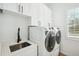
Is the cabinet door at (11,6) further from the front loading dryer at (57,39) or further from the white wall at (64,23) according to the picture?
the front loading dryer at (57,39)

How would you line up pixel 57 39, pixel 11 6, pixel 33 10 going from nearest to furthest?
pixel 11 6 < pixel 57 39 < pixel 33 10

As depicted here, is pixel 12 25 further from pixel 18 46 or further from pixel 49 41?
pixel 49 41

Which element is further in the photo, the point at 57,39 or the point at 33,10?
the point at 33,10

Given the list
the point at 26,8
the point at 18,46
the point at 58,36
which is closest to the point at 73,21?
the point at 58,36

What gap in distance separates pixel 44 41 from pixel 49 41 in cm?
8

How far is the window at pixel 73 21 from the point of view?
1248mm

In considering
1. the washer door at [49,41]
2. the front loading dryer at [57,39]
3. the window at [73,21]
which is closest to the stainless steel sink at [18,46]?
the washer door at [49,41]

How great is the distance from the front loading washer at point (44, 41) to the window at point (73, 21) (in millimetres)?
288

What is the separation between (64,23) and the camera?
127 centimetres

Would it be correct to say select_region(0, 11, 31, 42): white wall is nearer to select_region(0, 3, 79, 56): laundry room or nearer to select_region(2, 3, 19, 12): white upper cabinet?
select_region(0, 3, 79, 56): laundry room

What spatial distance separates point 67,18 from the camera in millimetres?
1275

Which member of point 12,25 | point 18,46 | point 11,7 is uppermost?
point 11,7

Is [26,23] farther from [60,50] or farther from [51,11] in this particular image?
[60,50]

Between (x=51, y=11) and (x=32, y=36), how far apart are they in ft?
1.58
